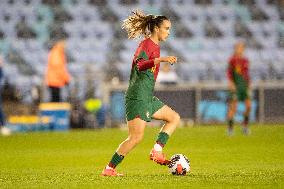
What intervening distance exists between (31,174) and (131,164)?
2236 mm

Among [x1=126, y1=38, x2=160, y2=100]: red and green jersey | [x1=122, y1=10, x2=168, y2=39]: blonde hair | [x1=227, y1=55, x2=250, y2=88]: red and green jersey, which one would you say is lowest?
[x1=227, y1=55, x2=250, y2=88]: red and green jersey

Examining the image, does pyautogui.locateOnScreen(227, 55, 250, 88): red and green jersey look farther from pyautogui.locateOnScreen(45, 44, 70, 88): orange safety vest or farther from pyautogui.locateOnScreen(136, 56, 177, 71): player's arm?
pyautogui.locateOnScreen(136, 56, 177, 71): player's arm

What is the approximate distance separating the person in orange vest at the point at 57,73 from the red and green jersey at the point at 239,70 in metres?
4.75

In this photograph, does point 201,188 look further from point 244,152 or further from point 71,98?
point 71,98

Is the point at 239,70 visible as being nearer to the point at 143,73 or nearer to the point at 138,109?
the point at 143,73

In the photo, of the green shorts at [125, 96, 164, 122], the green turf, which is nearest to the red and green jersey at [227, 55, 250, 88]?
the green turf

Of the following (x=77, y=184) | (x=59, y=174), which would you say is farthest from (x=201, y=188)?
(x=59, y=174)

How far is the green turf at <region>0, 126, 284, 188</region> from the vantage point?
33.9 ft

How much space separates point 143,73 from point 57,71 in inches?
543

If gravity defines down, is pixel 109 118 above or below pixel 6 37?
below

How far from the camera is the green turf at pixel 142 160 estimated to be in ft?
33.9

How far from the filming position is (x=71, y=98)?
26031mm

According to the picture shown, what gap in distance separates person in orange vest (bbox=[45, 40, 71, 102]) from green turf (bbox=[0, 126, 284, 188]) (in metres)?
2.17

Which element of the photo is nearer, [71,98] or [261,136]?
[261,136]
